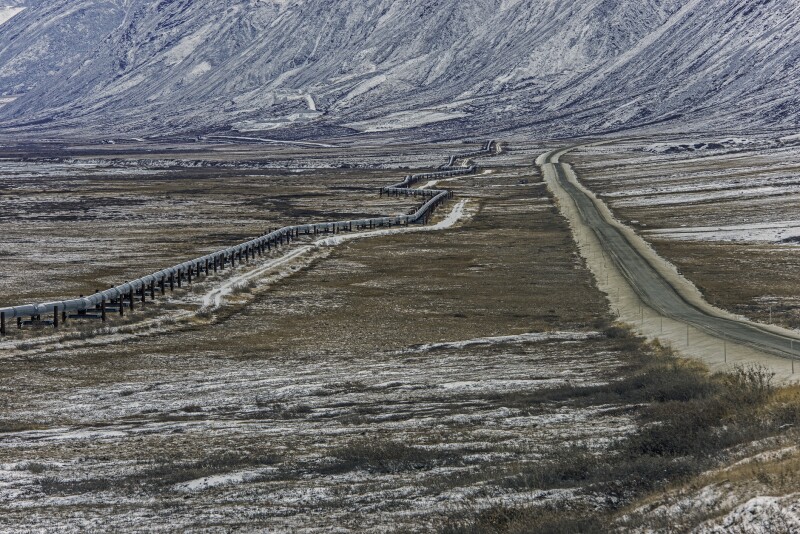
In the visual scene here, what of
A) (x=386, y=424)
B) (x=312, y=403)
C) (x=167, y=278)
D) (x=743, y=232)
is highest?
(x=743, y=232)

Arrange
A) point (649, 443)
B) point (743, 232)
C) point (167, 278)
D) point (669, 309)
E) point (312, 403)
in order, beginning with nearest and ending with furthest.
A: 1. point (649, 443)
2. point (312, 403)
3. point (669, 309)
4. point (167, 278)
5. point (743, 232)

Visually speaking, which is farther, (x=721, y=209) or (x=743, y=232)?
(x=721, y=209)

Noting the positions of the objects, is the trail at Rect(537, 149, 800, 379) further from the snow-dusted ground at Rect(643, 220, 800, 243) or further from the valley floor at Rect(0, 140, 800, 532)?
the snow-dusted ground at Rect(643, 220, 800, 243)

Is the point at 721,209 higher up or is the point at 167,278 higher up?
the point at 721,209

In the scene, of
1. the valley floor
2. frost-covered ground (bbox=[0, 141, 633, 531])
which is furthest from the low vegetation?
frost-covered ground (bbox=[0, 141, 633, 531])

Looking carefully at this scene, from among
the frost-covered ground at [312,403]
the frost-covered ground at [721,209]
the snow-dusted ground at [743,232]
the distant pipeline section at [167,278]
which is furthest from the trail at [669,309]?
the distant pipeline section at [167,278]

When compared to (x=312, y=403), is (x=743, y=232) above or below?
above

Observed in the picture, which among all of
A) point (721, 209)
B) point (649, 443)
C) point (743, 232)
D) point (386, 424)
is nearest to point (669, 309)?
point (386, 424)

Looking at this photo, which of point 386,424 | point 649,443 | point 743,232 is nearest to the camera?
point 649,443

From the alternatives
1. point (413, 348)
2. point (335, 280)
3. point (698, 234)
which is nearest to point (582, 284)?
point (335, 280)

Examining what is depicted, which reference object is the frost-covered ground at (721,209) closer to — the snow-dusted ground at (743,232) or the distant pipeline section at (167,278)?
the snow-dusted ground at (743,232)

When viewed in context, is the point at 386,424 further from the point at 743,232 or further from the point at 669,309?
the point at 743,232
